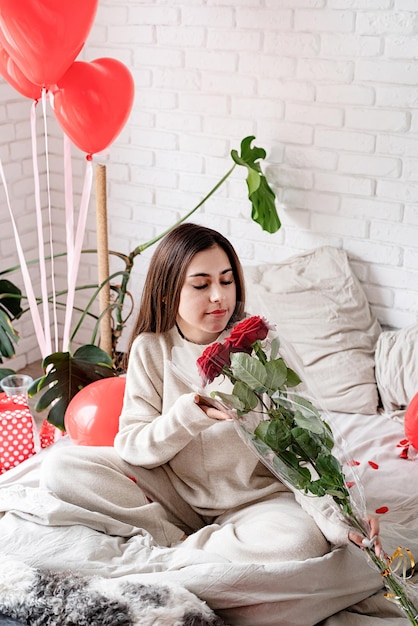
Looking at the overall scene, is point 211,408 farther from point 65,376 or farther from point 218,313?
point 65,376

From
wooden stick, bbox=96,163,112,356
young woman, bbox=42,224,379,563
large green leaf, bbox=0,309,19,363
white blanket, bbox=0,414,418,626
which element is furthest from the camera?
wooden stick, bbox=96,163,112,356

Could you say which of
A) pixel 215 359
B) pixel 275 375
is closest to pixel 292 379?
pixel 275 375

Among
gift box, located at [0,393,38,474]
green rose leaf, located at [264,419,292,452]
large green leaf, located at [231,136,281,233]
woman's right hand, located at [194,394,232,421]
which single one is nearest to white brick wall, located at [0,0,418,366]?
large green leaf, located at [231,136,281,233]

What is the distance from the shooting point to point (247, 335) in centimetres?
179

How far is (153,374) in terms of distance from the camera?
2209 millimetres

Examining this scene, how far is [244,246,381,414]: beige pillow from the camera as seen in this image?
2.88 m

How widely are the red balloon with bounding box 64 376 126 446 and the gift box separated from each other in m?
0.14

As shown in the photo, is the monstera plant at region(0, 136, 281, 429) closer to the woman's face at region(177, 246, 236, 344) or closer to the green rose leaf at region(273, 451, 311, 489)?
the woman's face at region(177, 246, 236, 344)

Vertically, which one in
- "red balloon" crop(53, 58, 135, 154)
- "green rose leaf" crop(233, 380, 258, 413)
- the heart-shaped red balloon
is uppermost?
the heart-shaped red balloon

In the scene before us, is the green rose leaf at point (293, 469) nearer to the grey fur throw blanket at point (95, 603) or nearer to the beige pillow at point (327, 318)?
the grey fur throw blanket at point (95, 603)

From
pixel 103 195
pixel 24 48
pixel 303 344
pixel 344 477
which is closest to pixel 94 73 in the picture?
pixel 24 48

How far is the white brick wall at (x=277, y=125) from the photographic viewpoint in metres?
2.97

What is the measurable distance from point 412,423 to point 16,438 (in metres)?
1.18

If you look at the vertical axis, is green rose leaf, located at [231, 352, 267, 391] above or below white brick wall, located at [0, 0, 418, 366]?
below
